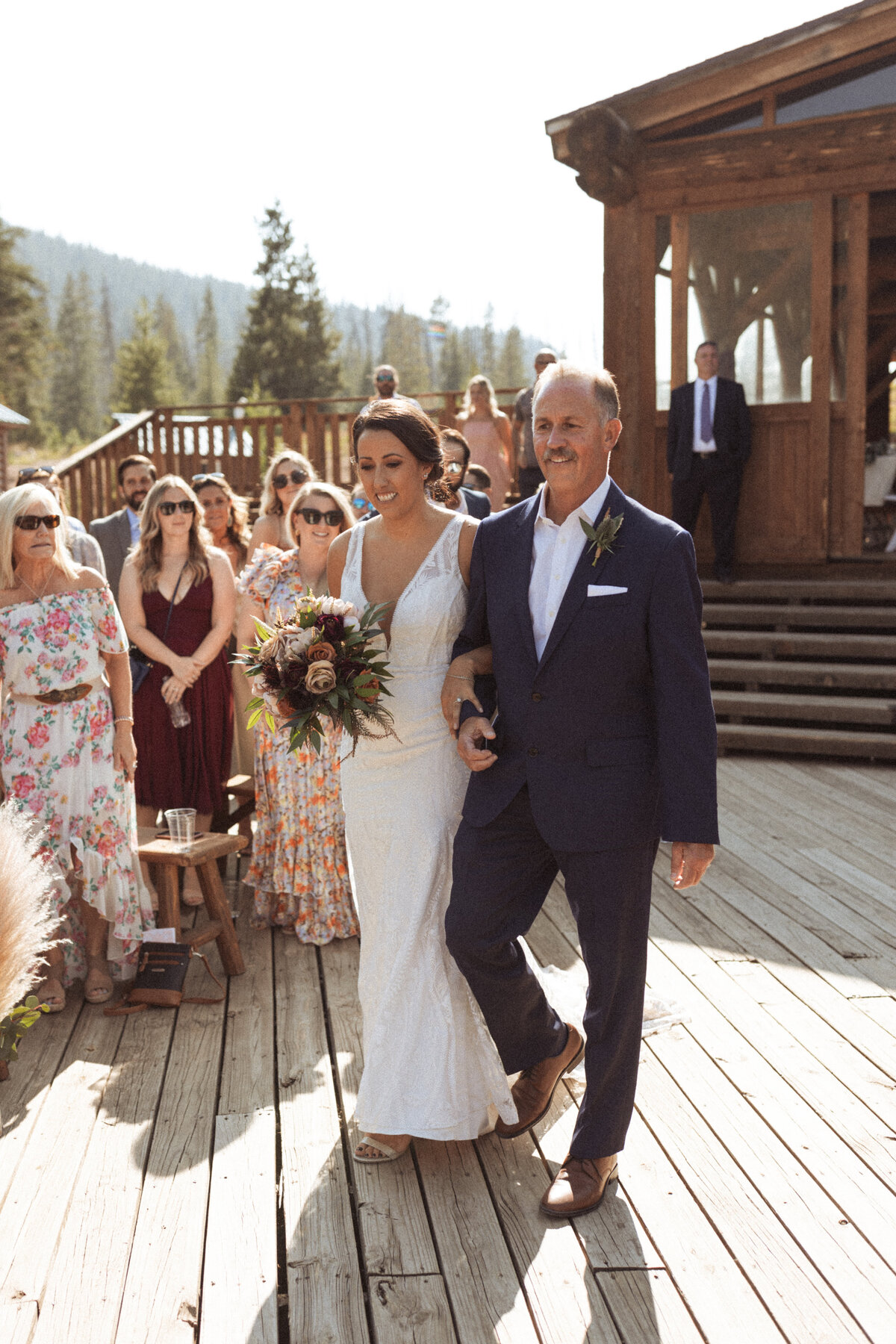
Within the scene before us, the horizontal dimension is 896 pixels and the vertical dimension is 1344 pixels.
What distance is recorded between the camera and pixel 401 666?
318cm

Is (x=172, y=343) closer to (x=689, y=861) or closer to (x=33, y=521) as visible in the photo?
(x=33, y=521)

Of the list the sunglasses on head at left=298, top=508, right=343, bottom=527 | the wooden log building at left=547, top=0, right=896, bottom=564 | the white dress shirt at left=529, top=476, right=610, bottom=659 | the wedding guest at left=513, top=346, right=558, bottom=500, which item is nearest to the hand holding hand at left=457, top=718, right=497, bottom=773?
the white dress shirt at left=529, top=476, right=610, bottom=659

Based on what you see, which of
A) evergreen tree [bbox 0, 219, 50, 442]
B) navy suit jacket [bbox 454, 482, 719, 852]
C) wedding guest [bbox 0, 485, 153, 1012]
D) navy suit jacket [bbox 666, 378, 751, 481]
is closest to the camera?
navy suit jacket [bbox 454, 482, 719, 852]

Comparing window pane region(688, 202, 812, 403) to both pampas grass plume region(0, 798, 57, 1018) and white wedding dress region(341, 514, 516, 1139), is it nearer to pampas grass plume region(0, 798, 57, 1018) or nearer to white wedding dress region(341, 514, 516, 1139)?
white wedding dress region(341, 514, 516, 1139)

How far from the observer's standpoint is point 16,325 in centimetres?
5234

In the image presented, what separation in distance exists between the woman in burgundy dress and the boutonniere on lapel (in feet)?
9.78

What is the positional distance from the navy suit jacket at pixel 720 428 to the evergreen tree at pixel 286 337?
5169 cm

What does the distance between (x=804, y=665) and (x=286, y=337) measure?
5481 cm

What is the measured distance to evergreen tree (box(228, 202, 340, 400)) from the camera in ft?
197

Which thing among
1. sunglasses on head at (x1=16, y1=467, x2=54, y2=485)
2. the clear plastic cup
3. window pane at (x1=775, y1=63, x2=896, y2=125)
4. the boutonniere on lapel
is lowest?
the clear plastic cup

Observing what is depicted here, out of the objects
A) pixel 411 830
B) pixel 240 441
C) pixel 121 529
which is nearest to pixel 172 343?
pixel 240 441

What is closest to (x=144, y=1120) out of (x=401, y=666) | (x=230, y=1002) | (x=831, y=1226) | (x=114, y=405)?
(x=230, y=1002)

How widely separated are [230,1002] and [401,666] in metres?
1.79

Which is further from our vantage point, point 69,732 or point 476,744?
point 69,732
